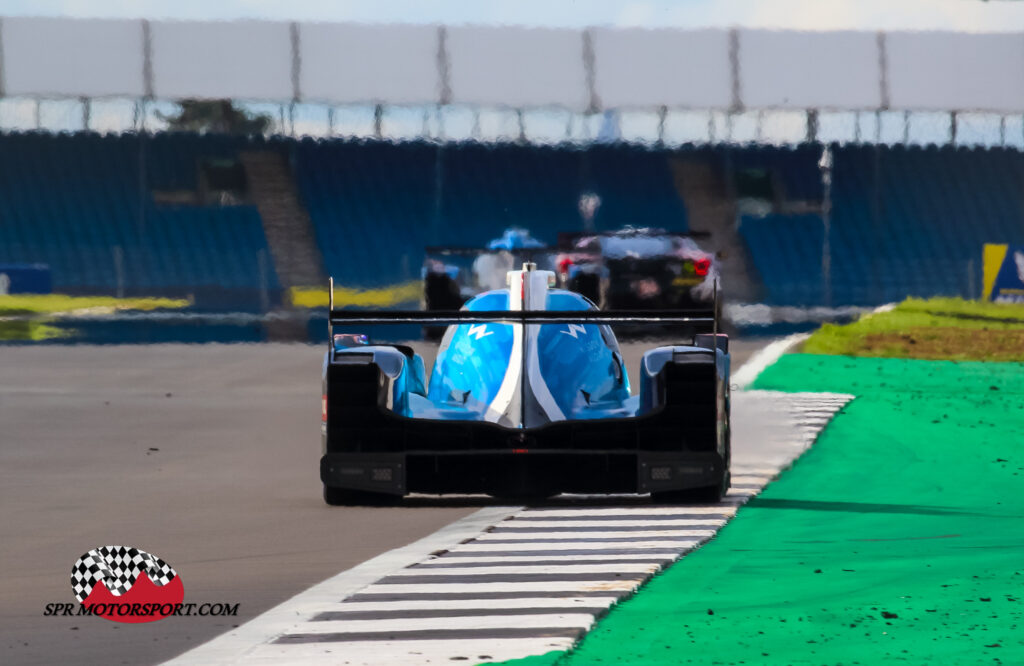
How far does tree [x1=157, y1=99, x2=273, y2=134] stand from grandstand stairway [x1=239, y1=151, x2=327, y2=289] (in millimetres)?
812

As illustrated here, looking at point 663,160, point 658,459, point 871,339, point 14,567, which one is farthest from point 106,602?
point 663,160

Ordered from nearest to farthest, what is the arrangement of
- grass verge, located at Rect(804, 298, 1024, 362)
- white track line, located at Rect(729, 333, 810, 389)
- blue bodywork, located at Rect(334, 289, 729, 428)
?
1. blue bodywork, located at Rect(334, 289, 729, 428)
2. white track line, located at Rect(729, 333, 810, 389)
3. grass verge, located at Rect(804, 298, 1024, 362)

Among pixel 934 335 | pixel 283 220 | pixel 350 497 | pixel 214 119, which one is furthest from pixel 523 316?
pixel 214 119

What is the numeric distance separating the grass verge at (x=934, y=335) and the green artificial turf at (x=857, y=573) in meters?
12.5

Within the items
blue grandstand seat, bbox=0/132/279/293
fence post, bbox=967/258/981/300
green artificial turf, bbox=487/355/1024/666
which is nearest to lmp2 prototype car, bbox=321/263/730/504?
green artificial turf, bbox=487/355/1024/666

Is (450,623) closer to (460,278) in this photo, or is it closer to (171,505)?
(171,505)

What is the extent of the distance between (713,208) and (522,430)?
159 ft

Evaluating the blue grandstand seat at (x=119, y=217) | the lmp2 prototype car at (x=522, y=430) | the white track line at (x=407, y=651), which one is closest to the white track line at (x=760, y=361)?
the lmp2 prototype car at (x=522, y=430)

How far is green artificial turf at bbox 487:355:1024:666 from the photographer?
7141 mm

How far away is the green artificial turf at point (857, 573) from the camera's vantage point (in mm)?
7141

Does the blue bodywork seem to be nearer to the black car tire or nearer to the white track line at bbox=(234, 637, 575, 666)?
the black car tire

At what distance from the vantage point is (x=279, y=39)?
5888 cm

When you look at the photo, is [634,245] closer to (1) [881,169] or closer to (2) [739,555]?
(2) [739,555]

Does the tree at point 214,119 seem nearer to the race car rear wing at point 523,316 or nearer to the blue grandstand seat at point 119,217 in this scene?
the blue grandstand seat at point 119,217
